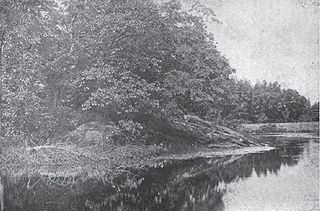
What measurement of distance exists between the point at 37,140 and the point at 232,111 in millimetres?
25293

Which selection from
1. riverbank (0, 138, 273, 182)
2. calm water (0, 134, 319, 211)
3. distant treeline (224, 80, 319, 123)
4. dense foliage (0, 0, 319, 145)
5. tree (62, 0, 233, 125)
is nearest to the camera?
calm water (0, 134, 319, 211)

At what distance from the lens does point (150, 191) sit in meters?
13.2

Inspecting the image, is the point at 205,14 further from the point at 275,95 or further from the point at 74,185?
the point at 275,95

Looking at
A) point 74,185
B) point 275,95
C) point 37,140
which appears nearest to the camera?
point 74,185

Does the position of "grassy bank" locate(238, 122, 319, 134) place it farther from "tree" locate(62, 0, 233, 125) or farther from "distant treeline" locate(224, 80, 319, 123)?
"tree" locate(62, 0, 233, 125)

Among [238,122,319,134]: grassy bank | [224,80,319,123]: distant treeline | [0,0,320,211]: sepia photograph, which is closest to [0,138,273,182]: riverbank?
[0,0,320,211]: sepia photograph

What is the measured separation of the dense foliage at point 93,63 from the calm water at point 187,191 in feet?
12.5

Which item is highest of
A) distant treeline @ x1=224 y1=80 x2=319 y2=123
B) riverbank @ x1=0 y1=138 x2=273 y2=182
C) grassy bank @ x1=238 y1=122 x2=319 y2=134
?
distant treeline @ x1=224 y1=80 x2=319 y2=123

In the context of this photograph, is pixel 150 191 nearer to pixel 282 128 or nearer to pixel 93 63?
pixel 93 63

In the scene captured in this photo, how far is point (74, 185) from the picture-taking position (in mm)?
13812

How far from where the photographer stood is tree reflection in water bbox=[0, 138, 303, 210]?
11180 mm

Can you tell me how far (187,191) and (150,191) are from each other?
1.19m

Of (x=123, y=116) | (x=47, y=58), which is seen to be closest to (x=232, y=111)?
(x=123, y=116)

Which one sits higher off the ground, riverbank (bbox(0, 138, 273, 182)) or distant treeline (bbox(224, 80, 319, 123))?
distant treeline (bbox(224, 80, 319, 123))
